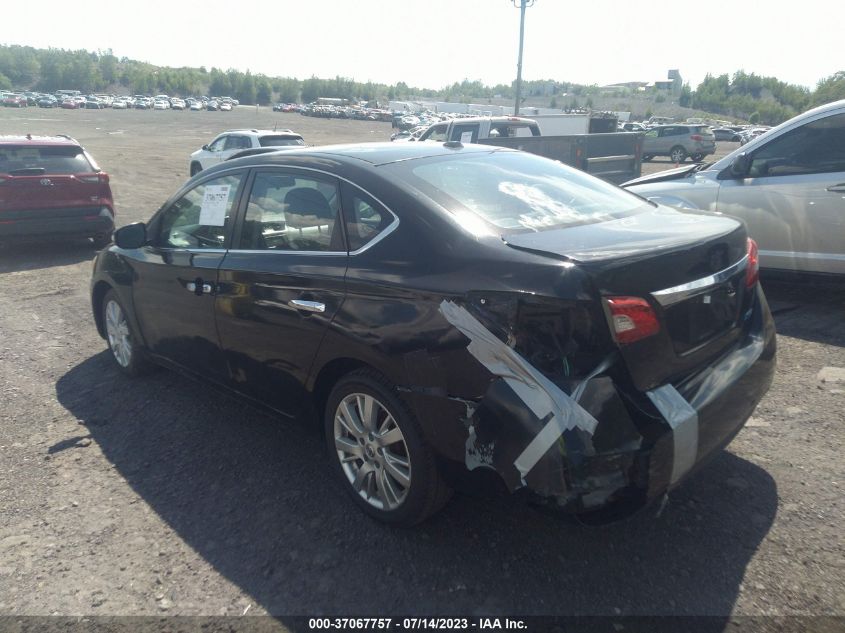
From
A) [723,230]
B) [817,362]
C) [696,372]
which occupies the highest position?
[723,230]

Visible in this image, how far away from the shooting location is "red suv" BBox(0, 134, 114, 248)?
9.04 m

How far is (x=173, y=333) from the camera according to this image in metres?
4.41

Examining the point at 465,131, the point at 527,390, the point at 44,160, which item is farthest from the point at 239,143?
the point at 527,390

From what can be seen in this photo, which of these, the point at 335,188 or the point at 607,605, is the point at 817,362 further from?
the point at 335,188

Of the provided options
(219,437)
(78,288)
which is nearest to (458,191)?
(219,437)

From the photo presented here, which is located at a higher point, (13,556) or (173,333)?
(173,333)

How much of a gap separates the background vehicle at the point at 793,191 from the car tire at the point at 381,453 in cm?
362

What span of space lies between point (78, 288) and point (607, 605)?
725cm

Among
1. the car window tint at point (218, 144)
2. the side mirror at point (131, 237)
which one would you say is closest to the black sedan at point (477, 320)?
the side mirror at point (131, 237)

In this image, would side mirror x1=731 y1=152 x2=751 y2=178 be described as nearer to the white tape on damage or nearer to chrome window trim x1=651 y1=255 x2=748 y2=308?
chrome window trim x1=651 y1=255 x2=748 y2=308

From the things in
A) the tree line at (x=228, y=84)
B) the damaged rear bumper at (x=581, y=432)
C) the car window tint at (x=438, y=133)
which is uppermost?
the tree line at (x=228, y=84)

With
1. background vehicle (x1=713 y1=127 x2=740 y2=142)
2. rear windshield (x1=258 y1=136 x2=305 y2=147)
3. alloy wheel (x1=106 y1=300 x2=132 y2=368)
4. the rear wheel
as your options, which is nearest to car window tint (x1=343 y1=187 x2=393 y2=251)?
alloy wheel (x1=106 y1=300 x2=132 y2=368)

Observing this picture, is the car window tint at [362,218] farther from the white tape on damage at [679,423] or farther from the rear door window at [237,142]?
the rear door window at [237,142]

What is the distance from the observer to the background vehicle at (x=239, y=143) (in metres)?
16.9
